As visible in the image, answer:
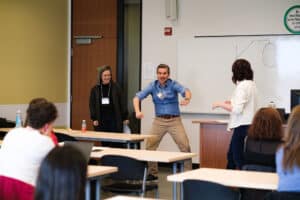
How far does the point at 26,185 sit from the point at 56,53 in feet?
20.6

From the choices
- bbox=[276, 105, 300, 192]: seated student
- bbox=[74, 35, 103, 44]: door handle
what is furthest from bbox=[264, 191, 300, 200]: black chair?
bbox=[74, 35, 103, 44]: door handle

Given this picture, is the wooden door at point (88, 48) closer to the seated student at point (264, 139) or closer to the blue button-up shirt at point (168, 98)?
the blue button-up shirt at point (168, 98)

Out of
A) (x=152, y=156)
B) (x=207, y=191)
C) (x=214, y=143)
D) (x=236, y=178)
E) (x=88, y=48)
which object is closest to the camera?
(x=207, y=191)

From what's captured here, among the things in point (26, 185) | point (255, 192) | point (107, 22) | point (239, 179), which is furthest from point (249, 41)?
point (26, 185)

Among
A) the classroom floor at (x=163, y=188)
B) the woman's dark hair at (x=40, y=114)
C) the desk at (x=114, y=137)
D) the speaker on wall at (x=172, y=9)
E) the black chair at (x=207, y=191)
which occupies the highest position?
the speaker on wall at (x=172, y=9)

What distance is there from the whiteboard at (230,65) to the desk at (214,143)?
1.34 metres

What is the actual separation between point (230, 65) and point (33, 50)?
3.16m

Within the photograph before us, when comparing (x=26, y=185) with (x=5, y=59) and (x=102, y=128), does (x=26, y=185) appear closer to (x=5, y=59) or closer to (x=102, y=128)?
(x=102, y=128)

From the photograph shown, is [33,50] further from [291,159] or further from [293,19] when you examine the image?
[291,159]

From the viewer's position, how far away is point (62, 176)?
75.4 inches

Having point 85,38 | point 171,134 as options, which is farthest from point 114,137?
point 85,38

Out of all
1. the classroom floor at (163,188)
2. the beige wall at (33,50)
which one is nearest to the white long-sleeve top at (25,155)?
the classroom floor at (163,188)

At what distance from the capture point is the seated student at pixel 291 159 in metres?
3.63

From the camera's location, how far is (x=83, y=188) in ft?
6.57
